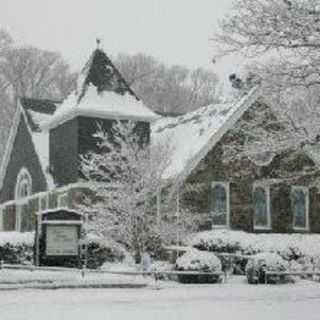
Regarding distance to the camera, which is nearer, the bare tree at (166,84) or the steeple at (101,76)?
the steeple at (101,76)

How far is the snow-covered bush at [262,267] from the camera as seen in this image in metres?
25.8

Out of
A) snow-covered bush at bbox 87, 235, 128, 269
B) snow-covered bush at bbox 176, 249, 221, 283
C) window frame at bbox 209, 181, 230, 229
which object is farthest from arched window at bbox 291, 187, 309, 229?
snow-covered bush at bbox 176, 249, 221, 283

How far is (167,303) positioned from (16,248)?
1223 cm

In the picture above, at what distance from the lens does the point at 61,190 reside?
3778cm

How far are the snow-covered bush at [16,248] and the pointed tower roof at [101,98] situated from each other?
320 inches

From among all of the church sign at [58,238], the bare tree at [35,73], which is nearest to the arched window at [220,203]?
the church sign at [58,238]

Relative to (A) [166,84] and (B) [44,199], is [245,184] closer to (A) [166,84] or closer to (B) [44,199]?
(B) [44,199]

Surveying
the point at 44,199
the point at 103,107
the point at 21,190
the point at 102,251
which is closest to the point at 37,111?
the point at 21,190

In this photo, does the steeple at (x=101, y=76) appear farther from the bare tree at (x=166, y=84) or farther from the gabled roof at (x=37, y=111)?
the bare tree at (x=166, y=84)

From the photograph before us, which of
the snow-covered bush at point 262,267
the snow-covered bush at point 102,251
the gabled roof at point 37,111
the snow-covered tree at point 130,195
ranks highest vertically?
the gabled roof at point 37,111

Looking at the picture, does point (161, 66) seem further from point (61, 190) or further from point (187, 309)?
point (187, 309)

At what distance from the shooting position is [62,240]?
93.9 ft

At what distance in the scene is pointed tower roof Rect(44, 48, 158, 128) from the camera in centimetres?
3719

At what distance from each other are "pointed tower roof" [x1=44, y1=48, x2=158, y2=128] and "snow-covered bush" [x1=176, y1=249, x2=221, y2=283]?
12.5 m
